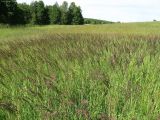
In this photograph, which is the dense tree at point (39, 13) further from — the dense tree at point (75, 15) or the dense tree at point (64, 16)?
the dense tree at point (75, 15)

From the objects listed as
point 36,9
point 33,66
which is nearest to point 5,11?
point 36,9

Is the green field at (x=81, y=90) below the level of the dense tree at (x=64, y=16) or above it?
above

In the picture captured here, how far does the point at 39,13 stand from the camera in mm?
67312

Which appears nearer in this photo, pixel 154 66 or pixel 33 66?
pixel 154 66

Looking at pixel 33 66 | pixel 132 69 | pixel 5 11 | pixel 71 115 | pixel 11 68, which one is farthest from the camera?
pixel 5 11

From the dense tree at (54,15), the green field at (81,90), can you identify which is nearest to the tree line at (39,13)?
the dense tree at (54,15)

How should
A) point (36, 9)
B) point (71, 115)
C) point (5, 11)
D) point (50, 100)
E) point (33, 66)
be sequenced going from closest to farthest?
point (71, 115) → point (50, 100) → point (33, 66) → point (5, 11) → point (36, 9)

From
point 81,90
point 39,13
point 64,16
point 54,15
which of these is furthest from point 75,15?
point 81,90

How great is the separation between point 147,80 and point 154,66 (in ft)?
1.64

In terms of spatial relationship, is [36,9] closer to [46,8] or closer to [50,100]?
[46,8]

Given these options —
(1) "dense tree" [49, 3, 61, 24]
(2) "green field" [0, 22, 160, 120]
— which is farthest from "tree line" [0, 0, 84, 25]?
(2) "green field" [0, 22, 160, 120]

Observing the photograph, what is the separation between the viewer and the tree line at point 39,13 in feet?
178

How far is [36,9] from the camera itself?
227 ft

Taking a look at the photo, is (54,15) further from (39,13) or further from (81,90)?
(81,90)
